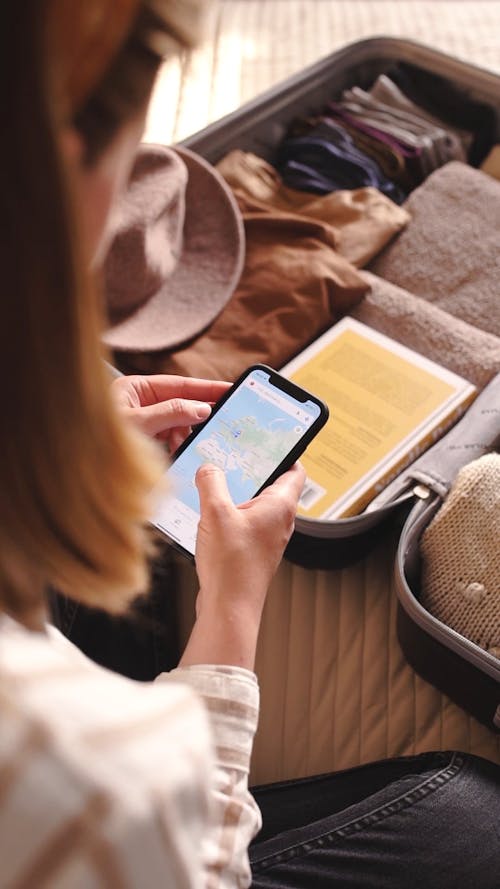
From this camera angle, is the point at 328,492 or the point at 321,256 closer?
the point at 328,492

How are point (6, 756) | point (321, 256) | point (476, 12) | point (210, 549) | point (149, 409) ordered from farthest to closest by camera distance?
point (476, 12) → point (321, 256) → point (149, 409) → point (210, 549) → point (6, 756)

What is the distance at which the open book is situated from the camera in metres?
0.87

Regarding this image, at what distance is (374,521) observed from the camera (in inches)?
32.6

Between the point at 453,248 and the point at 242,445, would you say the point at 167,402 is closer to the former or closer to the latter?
the point at 242,445

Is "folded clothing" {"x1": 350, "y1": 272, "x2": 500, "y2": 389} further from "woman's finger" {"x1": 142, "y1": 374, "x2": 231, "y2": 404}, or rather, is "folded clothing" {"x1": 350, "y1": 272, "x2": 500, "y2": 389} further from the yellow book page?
"woman's finger" {"x1": 142, "y1": 374, "x2": 231, "y2": 404}

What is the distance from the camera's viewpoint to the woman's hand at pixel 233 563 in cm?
58

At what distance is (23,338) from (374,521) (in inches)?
21.9

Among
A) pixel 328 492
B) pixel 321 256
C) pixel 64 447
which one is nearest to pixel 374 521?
pixel 328 492

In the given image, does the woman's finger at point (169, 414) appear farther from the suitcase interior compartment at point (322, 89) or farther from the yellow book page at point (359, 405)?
the suitcase interior compartment at point (322, 89)

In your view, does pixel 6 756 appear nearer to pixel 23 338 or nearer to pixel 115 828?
pixel 115 828

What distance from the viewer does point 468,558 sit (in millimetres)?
782

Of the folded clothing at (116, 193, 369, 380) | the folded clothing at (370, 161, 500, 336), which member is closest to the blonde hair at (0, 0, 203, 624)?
the folded clothing at (116, 193, 369, 380)

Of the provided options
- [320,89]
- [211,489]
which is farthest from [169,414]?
[320,89]

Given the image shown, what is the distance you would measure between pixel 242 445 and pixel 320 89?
2.40ft
